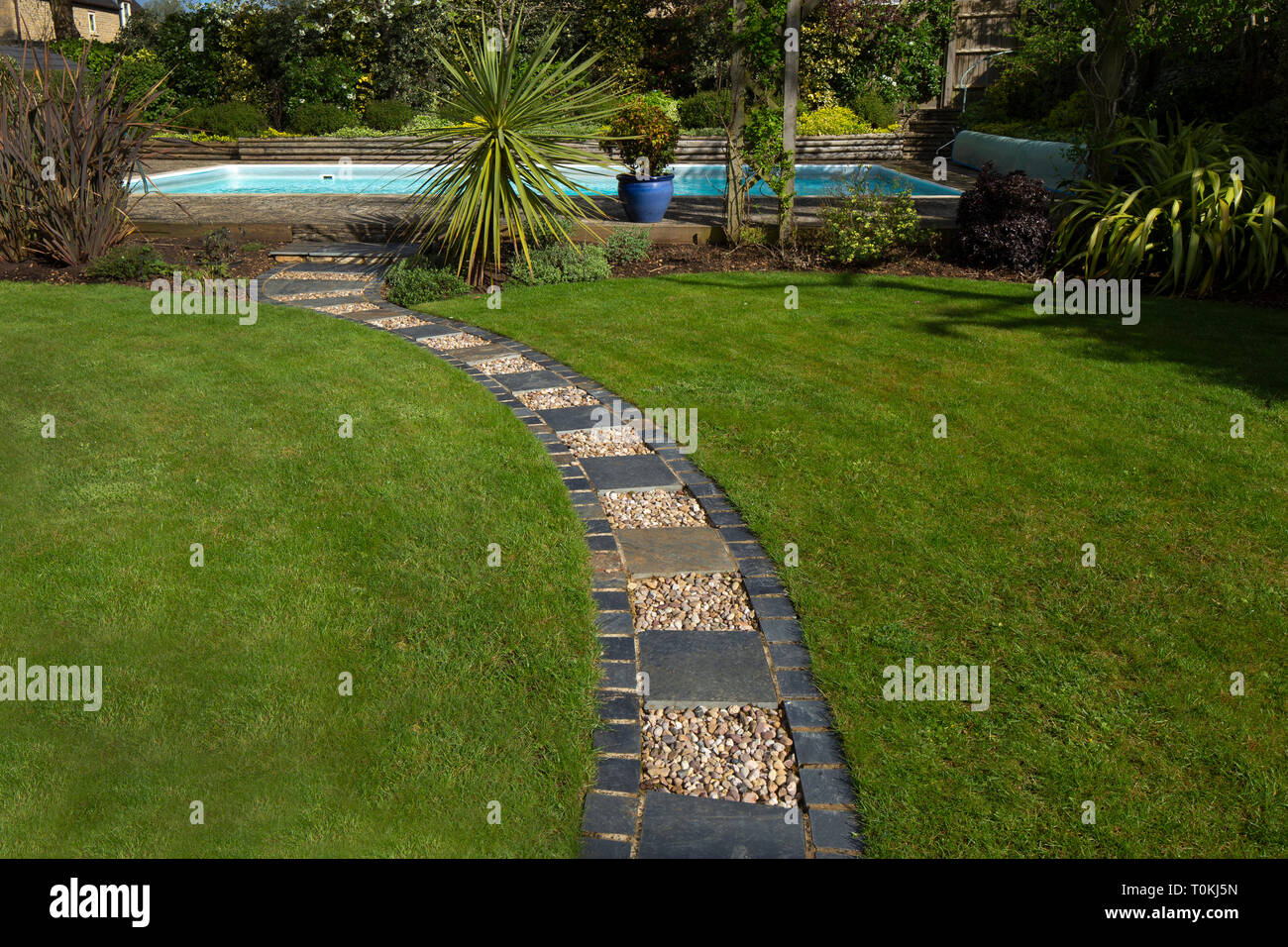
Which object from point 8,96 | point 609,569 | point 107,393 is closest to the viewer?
point 609,569

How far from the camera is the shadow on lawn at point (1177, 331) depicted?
6.27 m

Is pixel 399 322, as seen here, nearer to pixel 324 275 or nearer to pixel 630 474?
pixel 324 275

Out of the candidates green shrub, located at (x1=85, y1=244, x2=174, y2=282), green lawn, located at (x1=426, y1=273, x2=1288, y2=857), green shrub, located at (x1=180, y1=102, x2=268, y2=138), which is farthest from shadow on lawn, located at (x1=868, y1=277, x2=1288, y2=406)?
green shrub, located at (x1=180, y1=102, x2=268, y2=138)

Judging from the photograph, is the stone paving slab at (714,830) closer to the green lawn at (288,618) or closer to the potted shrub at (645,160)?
the green lawn at (288,618)

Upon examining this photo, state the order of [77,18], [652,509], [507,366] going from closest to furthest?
[652,509] → [507,366] → [77,18]

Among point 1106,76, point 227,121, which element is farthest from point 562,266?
point 227,121

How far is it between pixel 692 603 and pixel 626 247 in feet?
22.0

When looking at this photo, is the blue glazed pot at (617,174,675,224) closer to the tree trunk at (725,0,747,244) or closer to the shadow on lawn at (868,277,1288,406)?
the tree trunk at (725,0,747,244)

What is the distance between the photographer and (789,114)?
9484 mm

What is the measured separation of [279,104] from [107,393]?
1791 centimetres

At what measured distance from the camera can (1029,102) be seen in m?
17.3

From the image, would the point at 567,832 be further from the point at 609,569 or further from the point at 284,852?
the point at 609,569

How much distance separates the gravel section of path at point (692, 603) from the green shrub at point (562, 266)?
578 cm
